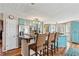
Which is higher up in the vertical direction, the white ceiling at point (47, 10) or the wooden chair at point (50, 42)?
the white ceiling at point (47, 10)

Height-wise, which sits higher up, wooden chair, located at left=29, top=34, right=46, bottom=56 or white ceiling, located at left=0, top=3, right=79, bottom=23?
white ceiling, located at left=0, top=3, right=79, bottom=23

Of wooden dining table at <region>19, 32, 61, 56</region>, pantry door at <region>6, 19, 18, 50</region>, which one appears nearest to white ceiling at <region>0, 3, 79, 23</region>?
pantry door at <region>6, 19, 18, 50</region>

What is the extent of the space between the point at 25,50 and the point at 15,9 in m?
0.62

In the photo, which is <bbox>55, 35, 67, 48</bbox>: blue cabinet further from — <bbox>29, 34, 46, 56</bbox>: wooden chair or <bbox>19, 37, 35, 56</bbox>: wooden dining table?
<bbox>19, 37, 35, 56</bbox>: wooden dining table

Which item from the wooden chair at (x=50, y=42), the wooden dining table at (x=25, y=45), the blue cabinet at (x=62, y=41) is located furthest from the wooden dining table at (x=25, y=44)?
the blue cabinet at (x=62, y=41)

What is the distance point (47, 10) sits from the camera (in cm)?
173

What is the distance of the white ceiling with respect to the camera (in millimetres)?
1710

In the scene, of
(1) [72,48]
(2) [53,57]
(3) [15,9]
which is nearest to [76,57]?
(1) [72,48]

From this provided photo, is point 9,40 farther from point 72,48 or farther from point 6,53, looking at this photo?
point 72,48

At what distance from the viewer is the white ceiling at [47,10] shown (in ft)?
5.61

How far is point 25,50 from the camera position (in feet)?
5.73

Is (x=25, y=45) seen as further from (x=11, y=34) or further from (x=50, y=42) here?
(x=50, y=42)

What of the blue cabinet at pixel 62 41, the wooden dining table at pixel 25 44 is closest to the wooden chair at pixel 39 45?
the wooden dining table at pixel 25 44

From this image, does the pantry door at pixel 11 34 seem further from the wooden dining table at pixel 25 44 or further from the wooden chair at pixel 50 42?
the wooden chair at pixel 50 42
